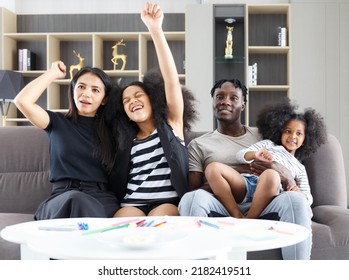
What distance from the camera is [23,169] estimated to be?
2475mm

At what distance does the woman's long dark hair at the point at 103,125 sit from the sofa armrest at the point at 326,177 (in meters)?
0.99

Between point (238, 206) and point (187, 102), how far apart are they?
62 cm

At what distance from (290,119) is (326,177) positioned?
34cm

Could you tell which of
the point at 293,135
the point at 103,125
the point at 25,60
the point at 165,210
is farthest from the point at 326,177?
the point at 25,60

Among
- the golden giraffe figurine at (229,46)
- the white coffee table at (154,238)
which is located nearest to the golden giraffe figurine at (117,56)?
the golden giraffe figurine at (229,46)

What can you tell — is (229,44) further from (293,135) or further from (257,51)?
(293,135)

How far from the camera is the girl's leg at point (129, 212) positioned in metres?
2.00

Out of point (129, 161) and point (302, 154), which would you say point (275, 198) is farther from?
point (129, 161)

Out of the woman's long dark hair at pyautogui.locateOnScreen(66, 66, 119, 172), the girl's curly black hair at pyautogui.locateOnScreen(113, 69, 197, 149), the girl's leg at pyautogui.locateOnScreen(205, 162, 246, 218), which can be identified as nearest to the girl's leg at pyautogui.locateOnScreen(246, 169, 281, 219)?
the girl's leg at pyautogui.locateOnScreen(205, 162, 246, 218)

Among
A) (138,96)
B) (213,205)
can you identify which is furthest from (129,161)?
(213,205)

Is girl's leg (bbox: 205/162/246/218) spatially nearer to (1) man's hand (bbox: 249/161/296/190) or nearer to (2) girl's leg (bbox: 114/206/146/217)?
(1) man's hand (bbox: 249/161/296/190)

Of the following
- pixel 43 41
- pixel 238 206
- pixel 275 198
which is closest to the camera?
pixel 275 198

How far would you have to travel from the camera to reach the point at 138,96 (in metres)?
2.22

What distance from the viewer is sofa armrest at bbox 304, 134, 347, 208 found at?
2346mm
